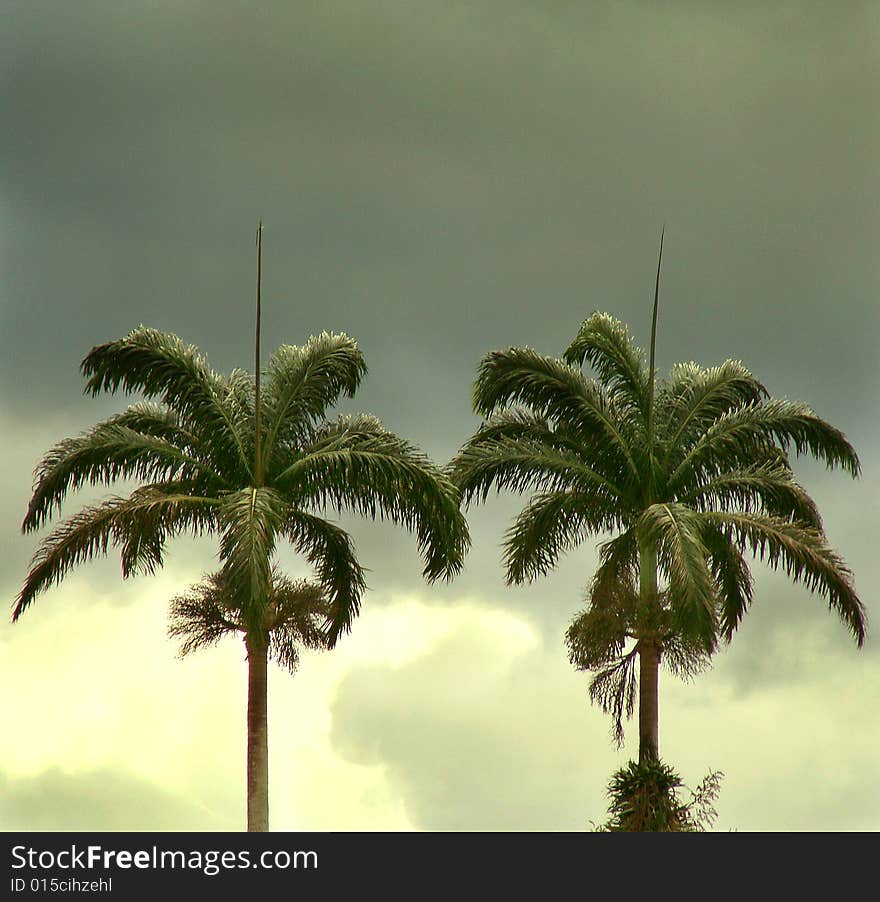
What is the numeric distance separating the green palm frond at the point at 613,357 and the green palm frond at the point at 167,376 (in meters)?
7.53

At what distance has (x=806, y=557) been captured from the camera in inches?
995

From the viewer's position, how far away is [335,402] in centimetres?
2675

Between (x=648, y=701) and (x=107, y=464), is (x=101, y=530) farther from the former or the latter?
(x=648, y=701)

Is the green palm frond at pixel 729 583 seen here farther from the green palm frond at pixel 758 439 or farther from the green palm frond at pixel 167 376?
the green palm frond at pixel 167 376

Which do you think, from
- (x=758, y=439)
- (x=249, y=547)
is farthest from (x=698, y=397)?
(x=249, y=547)

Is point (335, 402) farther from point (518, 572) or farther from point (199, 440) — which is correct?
point (518, 572)

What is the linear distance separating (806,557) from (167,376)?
12.4 metres

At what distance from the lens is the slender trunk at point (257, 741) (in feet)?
79.2

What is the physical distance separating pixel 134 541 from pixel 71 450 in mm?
2183

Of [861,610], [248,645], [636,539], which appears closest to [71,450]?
[248,645]

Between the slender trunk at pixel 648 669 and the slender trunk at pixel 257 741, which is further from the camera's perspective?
the slender trunk at pixel 648 669

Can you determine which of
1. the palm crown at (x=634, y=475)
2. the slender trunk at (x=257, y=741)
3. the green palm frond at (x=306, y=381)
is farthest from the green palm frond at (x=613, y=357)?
the slender trunk at (x=257, y=741)

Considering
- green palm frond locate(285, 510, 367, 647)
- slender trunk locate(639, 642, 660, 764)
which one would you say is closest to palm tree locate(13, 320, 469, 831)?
green palm frond locate(285, 510, 367, 647)

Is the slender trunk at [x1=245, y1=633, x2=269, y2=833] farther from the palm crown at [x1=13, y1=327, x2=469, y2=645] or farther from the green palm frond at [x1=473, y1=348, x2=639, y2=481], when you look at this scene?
A: the green palm frond at [x1=473, y1=348, x2=639, y2=481]
